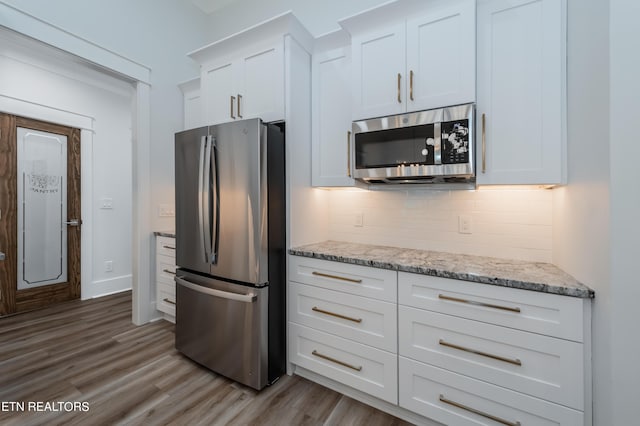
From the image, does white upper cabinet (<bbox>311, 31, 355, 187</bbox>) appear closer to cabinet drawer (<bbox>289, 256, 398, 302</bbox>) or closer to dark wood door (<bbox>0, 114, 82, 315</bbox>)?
cabinet drawer (<bbox>289, 256, 398, 302</bbox>)

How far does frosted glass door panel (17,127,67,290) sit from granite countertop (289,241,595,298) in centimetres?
329

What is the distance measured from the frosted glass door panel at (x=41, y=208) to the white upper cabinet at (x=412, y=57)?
12.1 feet

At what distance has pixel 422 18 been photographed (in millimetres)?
1650

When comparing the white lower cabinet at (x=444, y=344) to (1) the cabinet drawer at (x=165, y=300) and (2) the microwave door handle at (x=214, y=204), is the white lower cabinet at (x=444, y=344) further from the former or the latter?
(1) the cabinet drawer at (x=165, y=300)

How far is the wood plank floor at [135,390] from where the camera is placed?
5.23ft

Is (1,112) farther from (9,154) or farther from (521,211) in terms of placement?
(521,211)

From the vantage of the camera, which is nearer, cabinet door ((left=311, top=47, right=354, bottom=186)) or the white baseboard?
cabinet door ((left=311, top=47, right=354, bottom=186))

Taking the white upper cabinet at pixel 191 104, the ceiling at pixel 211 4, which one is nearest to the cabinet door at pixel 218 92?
the white upper cabinet at pixel 191 104

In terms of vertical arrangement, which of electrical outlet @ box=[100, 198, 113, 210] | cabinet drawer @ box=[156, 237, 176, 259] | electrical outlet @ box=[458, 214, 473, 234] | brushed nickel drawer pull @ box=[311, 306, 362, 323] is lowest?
brushed nickel drawer pull @ box=[311, 306, 362, 323]

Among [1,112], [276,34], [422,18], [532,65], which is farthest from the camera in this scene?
[1,112]

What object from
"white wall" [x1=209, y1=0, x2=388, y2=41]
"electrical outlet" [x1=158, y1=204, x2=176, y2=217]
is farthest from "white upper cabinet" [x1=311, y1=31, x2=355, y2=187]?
"electrical outlet" [x1=158, y1=204, x2=176, y2=217]

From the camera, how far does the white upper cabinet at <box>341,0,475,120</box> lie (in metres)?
1.54

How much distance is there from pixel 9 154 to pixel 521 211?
15.7 ft

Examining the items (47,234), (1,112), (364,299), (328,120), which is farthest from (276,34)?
(47,234)
